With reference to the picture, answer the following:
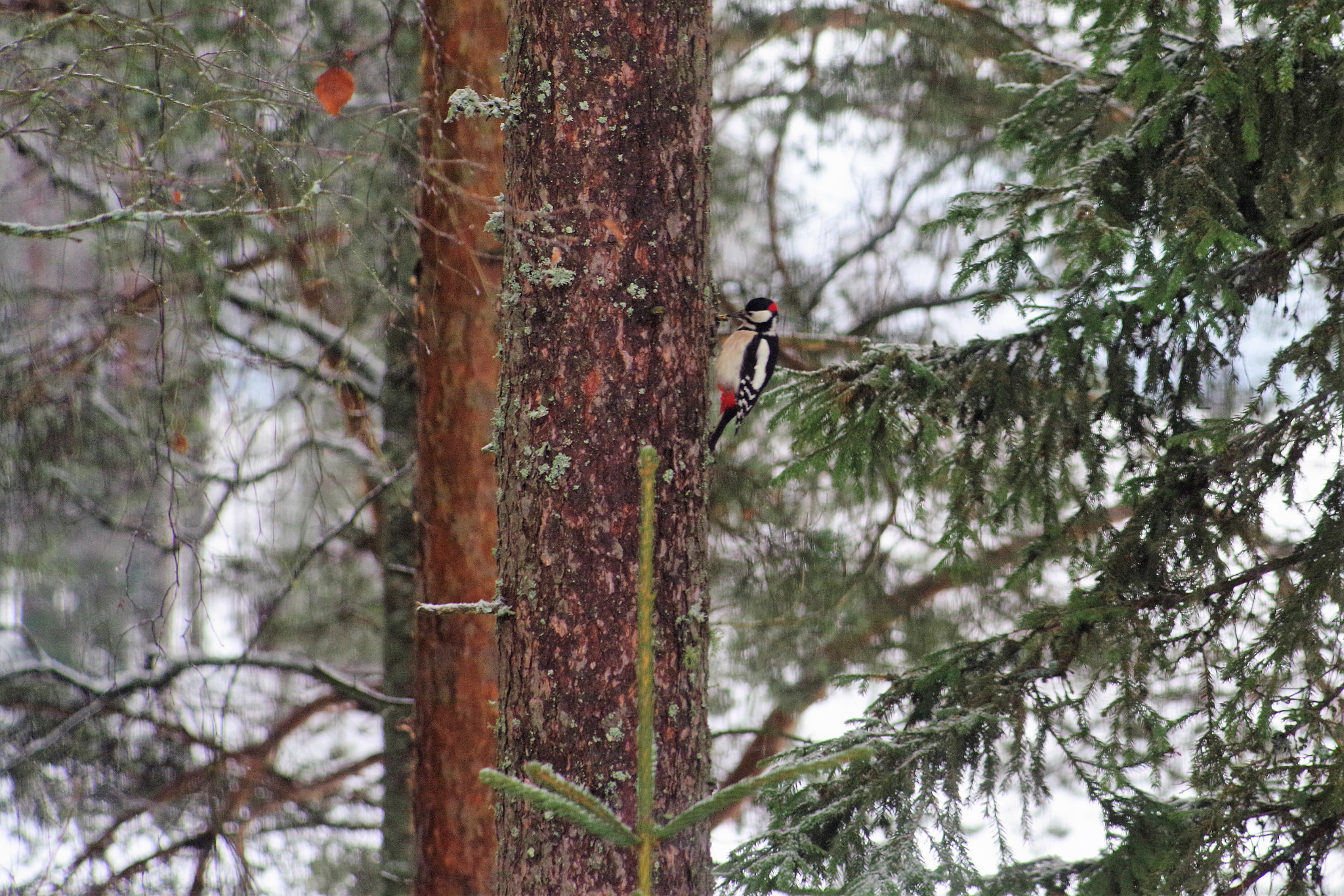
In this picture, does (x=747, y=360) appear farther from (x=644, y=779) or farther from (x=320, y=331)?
(x=644, y=779)

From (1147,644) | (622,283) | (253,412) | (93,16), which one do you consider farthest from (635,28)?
(253,412)

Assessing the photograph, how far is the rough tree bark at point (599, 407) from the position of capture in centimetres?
218

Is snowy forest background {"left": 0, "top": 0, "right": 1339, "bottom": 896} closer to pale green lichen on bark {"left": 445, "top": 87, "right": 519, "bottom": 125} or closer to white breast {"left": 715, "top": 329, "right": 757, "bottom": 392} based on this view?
white breast {"left": 715, "top": 329, "right": 757, "bottom": 392}

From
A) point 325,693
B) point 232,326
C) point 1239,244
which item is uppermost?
point 232,326

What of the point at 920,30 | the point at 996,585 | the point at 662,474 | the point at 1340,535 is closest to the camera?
the point at 662,474

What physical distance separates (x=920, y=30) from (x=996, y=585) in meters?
3.05

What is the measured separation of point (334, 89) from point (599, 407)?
1.40 meters

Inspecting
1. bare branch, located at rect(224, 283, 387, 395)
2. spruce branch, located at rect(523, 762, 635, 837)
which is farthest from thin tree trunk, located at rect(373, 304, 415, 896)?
spruce branch, located at rect(523, 762, 635, 837)

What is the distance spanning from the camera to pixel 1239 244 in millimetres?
2324

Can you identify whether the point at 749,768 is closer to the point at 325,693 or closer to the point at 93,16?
the point at 325,693

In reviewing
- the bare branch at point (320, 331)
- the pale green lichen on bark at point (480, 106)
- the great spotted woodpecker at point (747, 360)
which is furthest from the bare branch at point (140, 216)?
the bare branch at point (320, 331)

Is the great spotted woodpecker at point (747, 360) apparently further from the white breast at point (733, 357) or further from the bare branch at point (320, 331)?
the bare branch at point (320, 331)

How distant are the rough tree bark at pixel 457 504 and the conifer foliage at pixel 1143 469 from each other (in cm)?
163

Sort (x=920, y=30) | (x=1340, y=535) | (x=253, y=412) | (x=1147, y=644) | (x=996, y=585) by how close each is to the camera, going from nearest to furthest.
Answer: (x=1340, y=535), (x=1147, y=644), (x=253, y=412), (x=920, y=30), (x=996, y=585)
